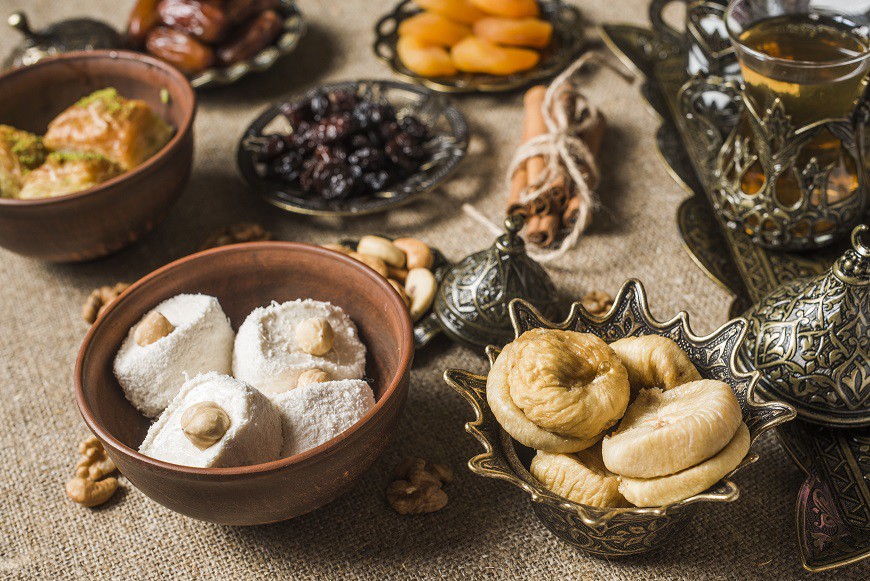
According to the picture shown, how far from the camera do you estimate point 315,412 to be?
83 centimetres

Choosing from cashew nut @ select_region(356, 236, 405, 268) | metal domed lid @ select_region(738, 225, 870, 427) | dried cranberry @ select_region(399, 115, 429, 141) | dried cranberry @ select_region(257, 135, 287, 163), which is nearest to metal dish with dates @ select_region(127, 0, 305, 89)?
dried cranberry @ select_region(257, 135, 287, 163)

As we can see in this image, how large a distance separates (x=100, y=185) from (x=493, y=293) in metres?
0.60

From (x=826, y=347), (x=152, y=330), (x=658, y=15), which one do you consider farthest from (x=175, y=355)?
(x=658, y=15)

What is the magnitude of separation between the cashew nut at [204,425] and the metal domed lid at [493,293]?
0.38m

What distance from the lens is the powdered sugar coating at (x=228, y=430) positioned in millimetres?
760

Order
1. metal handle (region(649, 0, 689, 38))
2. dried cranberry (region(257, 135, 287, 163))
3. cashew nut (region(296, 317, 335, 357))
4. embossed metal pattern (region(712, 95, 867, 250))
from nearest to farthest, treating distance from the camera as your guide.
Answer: cashew nut (region(296, 317, 335, 357)) → embossed metal pattern (region(712, 95, 867, 250)) → dried cranberry (region(257, 135, 287, 163)) → metal handle (region(649, 0, 689, 38))

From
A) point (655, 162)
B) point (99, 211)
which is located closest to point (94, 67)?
point (99, 211)

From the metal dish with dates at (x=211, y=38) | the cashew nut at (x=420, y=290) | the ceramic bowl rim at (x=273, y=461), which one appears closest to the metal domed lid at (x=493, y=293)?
the cashew nut at (x=420, y=290)

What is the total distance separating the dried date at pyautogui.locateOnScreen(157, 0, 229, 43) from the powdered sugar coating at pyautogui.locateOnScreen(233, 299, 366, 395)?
883 mm

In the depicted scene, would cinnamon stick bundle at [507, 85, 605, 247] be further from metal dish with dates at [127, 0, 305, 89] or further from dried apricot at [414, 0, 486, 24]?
metal dish with dates at [127, 0, 305, 89]

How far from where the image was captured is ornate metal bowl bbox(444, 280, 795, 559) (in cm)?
72

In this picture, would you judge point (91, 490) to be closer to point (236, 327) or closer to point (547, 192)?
point (236, 327)

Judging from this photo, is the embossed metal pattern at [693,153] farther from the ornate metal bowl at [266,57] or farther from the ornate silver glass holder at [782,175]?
the ornate metal bowl at [266,57]

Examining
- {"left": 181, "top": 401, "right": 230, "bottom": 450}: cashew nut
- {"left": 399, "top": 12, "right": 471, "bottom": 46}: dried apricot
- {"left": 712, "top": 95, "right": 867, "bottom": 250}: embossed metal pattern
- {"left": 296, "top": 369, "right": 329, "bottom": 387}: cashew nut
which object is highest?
{"left": 712, "top": 95, "right": 867, "bottom": 250}: embossed metal pattern
